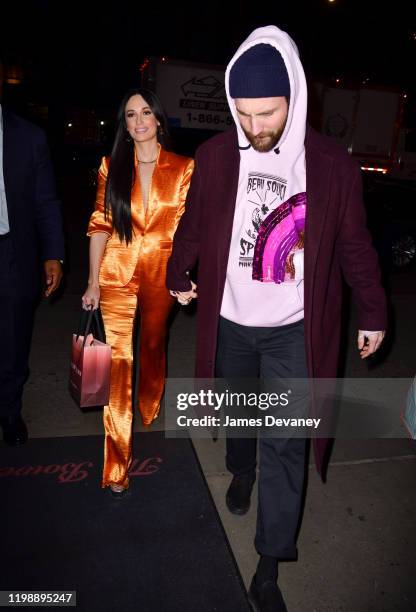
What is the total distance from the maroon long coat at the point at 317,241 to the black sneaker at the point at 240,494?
23.6 inches

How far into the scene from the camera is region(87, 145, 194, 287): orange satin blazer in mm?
2805

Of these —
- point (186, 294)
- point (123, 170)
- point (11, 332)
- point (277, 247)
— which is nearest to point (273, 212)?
point (277, 247)

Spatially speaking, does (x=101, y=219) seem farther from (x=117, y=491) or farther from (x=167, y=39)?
(x=167, y=39)

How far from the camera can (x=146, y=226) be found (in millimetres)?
2820

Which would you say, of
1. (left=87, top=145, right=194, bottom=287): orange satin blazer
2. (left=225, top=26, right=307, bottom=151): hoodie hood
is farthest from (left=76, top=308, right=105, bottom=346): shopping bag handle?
(left=225, top=26, right=307, bottom=151): hoodie hood

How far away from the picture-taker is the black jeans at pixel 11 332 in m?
3.02

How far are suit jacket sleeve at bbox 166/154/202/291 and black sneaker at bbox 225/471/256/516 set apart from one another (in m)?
1.16

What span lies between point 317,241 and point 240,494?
1568 mm

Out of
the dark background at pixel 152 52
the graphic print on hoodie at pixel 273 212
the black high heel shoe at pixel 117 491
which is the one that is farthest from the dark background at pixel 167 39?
the black high heel shoe at pixel 117 491

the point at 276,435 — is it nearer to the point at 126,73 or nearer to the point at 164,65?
the point at 164,65

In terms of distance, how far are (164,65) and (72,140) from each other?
51.9 metres

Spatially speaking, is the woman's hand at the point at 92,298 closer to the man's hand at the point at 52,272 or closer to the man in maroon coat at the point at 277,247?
the man's hand at the point at 52,272

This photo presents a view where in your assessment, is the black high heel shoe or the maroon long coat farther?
the black high heel shoe

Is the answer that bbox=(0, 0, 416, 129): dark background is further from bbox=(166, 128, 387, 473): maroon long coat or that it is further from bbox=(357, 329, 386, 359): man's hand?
bbox=(357, 329, 386, 359): man's hand
